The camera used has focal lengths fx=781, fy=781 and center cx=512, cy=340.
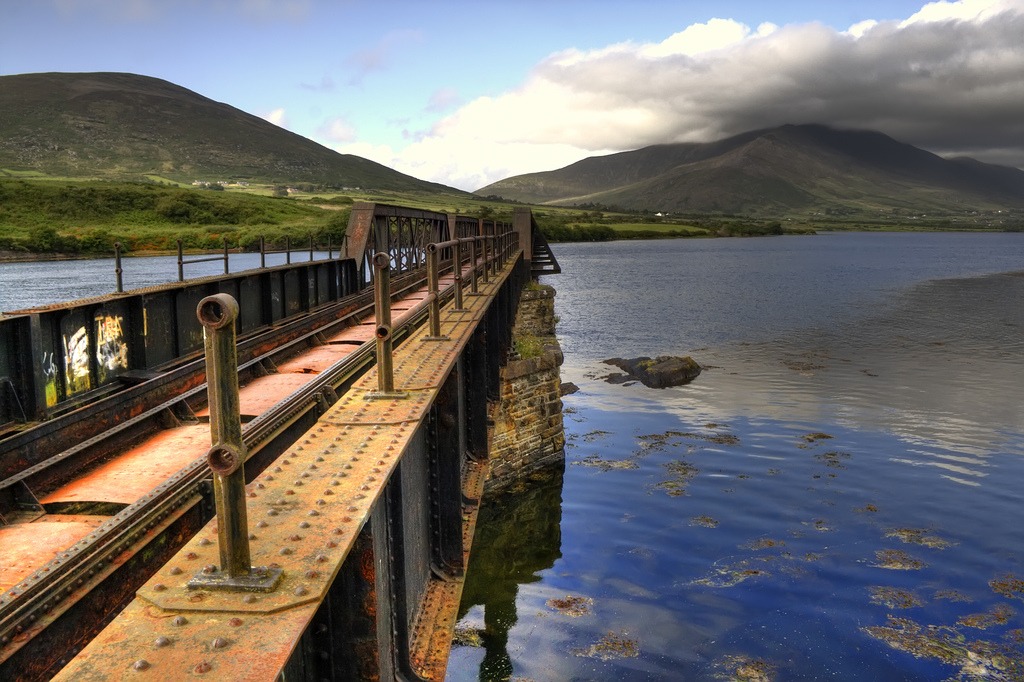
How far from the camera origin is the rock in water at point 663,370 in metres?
28.1

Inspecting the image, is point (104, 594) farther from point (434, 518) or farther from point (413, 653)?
point (434, 518)

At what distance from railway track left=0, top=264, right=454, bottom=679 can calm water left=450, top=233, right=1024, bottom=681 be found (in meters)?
5.23

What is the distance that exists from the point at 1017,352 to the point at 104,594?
127ft

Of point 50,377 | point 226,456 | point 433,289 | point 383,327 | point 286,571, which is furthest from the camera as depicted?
point 433,289

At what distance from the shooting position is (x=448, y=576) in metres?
6.20

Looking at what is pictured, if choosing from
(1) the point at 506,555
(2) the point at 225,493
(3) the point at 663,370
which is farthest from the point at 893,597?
(3) the point at 663,370

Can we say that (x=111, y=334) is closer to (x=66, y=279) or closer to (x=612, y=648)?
(x=612, y=648)

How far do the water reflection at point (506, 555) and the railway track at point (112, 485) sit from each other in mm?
4664

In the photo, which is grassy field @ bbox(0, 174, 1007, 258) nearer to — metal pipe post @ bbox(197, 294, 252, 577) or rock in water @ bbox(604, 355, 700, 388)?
rock in water @ bbox(604, 355, 700, 388)

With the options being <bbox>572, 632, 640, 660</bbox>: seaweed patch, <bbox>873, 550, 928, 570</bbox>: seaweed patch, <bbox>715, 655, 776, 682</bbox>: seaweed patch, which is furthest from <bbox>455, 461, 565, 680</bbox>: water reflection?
<bbox>873, 550, 928, 570</bbox>: seaweed patch

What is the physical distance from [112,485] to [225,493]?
3833 millimetres

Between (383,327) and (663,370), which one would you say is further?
(663,370)

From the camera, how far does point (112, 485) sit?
5.82 metres

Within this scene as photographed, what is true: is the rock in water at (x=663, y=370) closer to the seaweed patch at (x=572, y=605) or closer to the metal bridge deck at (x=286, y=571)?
the seaweed patch at (x=572, y=605)
